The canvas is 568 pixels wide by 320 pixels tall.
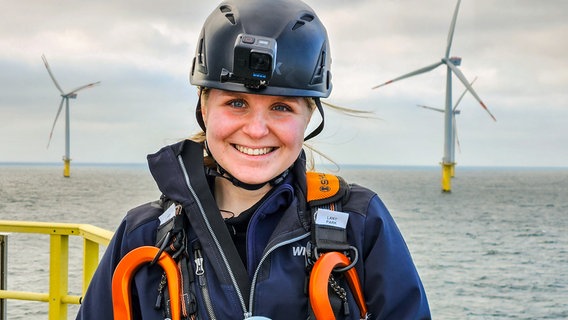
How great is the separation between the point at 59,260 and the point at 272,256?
9.48 feet

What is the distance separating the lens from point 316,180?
2736mm

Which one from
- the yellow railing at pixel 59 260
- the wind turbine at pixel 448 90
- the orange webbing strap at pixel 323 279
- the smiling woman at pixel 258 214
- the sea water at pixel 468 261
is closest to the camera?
the orange webbing strap at pixel 323 279

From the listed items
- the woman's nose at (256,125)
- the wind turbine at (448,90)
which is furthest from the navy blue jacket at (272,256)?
the wind turbine at (448,90)

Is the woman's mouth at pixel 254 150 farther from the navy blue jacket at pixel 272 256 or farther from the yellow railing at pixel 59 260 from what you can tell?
the yellow railing at pixel 59 260

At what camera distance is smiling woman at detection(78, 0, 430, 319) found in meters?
2.53

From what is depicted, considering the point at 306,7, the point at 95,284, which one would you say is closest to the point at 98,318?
the point at 95,284

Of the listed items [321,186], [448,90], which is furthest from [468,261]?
[321,186]

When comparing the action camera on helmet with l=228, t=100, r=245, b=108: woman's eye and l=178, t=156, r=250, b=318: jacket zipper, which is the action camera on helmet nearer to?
l=228, t=100, r=245, b=108: woman's eye

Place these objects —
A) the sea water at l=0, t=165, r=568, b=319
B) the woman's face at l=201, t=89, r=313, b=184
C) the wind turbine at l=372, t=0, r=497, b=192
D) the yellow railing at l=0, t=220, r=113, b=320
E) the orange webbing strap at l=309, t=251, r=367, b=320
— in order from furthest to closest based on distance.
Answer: the wind turbine at l=372, t=0, r=497, b=192 < the sea water at l=0, t=165, r=568, b=319 < the yellow railing at l=0, t=220, r=113, b=320 < the woman's face at l=201, t=89, r=313, b=184 < the orange webbing strap at l=309, t=251, r=367, b=320

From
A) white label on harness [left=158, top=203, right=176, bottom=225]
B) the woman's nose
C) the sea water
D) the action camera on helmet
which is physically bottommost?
the sea water

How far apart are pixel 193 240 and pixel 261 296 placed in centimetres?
40

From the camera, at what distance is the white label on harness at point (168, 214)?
2705 mm

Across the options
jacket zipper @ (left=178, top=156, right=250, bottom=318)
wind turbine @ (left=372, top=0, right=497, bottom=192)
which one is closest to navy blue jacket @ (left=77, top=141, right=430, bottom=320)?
jacket zipper @ (left=178, top=156, right=250, bottom=318)

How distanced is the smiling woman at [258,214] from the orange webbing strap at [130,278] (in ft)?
0.04
